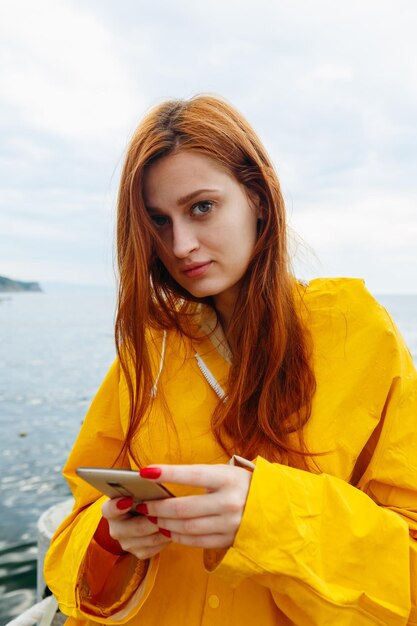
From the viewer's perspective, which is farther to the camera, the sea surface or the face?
the sea surface

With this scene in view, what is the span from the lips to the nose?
47 mm

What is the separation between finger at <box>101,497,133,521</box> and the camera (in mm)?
1423

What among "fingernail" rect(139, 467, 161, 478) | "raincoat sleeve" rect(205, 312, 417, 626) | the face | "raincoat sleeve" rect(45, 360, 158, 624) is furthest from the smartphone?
the face

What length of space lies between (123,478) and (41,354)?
1311 inches

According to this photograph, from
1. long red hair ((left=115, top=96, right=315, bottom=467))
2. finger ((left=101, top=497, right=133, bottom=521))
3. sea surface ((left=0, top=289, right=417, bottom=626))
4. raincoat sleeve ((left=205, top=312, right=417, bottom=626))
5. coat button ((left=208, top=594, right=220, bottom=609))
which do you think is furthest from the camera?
A: sea surface ((left=0, top=289, right=417, bottom=626))

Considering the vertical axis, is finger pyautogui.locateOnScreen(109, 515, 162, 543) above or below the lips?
below

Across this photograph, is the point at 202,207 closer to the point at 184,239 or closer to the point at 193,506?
the point at 184,239

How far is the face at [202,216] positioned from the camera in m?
1.79

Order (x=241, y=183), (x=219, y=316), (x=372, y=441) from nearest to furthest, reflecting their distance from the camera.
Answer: (x=372, y=441) < (x=241, y=183) < (x=219, y=316)

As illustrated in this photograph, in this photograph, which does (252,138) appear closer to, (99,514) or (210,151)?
(210,151)

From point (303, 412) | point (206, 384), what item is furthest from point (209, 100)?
point (303, 412)

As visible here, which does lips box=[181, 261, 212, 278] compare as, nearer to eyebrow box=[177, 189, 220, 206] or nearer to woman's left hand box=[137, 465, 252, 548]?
eyebrow box=[177, 189, 220, 206]

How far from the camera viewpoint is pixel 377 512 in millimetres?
1495

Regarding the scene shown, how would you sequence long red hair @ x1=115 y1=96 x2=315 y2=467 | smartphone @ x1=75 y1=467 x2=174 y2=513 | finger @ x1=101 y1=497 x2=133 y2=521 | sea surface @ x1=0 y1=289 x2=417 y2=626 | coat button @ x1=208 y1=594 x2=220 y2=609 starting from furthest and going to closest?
sea surface @ x1=0 y1=289 x2=417 y2=626, long red hair @ x1=115 y1=96 x2=315 y2=467, coat button @ x1=208 y1=594 x2=220 y2=609, finger @ x1=101 y1=497 x2=133 y2=521, smartphone @ x1=75 y1=467 x2=174 y2=513
